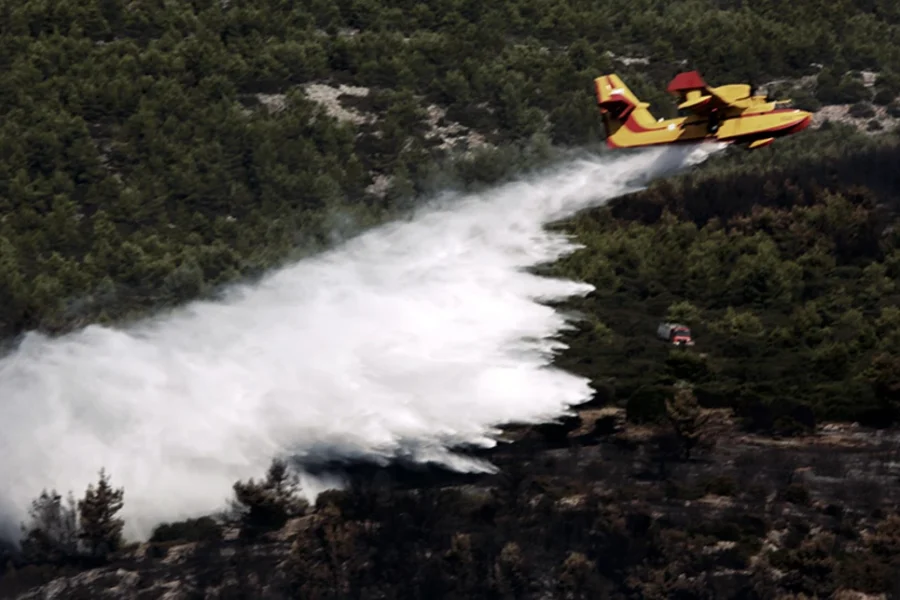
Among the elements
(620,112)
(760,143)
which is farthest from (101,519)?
(760,143)

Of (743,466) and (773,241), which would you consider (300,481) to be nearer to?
(743,466)

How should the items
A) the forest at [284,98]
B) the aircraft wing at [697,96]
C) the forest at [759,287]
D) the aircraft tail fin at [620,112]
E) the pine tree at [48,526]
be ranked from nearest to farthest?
the aircraft wing at [697,96] → the aircraft tail fin at [620,112] → the pine tree at [48,526] → the forest at [759,287] → the forest at [284,98]

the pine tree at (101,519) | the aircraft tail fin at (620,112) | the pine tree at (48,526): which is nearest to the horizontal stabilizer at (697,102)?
the aircraft tail fin at (620,112)

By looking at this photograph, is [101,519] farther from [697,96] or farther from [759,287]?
[759,287]

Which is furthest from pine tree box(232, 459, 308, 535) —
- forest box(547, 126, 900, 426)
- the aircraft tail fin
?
the aircraft tail fin

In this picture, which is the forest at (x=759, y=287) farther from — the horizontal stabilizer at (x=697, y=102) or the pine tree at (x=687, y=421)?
the horizontal stabilizer at (x=697, y=102)

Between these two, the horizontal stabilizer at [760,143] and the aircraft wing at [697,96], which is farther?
the horizontal stabilizer at [760,143]

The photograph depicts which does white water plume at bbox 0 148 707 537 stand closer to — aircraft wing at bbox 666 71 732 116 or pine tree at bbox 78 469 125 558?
Result: pine tree at bbox 78 469 125 558
